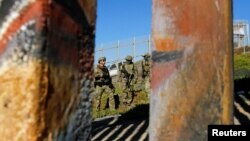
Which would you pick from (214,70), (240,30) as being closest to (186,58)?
(214,70)

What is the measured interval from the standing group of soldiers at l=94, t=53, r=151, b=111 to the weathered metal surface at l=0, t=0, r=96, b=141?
1289cm

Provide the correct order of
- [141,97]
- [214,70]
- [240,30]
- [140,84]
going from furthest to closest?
[240,30] < [140,84] < [141,97] < [214,70]

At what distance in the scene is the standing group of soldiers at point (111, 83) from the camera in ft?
48.3

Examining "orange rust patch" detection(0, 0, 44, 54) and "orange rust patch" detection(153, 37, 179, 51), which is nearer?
"orange rust patch" detection(0, 0, 44, 54)

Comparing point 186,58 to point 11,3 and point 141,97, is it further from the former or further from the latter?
point 141,97

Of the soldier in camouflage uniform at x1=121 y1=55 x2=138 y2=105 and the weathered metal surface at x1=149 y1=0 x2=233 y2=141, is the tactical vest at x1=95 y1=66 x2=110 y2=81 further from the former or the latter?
the weathered metal surface at x1=149 y1=0 x2=233 y2=141

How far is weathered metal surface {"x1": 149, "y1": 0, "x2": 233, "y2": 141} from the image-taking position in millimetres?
2719

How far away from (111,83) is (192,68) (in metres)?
12.3

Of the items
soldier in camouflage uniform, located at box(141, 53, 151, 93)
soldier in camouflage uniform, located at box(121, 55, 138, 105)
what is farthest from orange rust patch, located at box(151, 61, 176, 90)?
soldier in camouflage uniform, located at box(141, 53, 151, 93)

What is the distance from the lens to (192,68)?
9.12 feet

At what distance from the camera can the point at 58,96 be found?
111 cm

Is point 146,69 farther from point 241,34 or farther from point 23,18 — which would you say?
point 23,18

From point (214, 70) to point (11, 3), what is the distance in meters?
1.83

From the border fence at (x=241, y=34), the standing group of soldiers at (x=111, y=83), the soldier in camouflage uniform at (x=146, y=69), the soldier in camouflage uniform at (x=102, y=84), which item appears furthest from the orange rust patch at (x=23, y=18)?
the border fence at (x=241, y=34)
